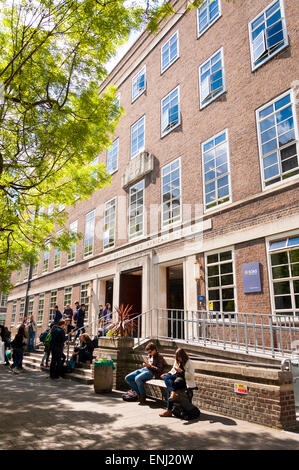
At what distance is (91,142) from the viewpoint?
10188 mm

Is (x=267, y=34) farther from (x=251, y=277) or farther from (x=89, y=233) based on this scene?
(x=89, y=233)

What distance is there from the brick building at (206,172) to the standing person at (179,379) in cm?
369

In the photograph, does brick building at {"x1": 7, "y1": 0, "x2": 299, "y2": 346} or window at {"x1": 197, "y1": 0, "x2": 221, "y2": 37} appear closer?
brick building at {"x1": 7, "y1": 0, "x2": 299, "y2": 346}

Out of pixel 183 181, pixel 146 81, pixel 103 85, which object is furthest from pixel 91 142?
pixel 103 85

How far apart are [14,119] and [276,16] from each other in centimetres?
868

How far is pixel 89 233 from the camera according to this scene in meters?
20.5

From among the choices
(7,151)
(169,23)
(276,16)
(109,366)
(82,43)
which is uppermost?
(169,23)

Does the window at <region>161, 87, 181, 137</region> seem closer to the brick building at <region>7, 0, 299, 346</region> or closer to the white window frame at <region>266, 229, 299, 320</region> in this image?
the brick building at <region>7, 0, 299, 346</region>

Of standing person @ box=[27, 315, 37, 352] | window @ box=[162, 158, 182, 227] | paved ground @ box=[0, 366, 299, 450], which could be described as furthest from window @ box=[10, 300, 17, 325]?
paved ground @ box=[0, 366, 299, 450]

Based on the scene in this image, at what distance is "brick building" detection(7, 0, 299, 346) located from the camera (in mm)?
9812

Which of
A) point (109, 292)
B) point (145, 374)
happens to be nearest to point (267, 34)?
point (145, 374)

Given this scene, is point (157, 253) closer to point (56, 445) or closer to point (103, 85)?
point (56, 445)

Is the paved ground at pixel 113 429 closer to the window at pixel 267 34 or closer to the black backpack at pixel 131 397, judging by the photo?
the black backpack at pixel 131 397

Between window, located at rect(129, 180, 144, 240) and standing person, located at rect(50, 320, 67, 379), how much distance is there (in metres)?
5.85
